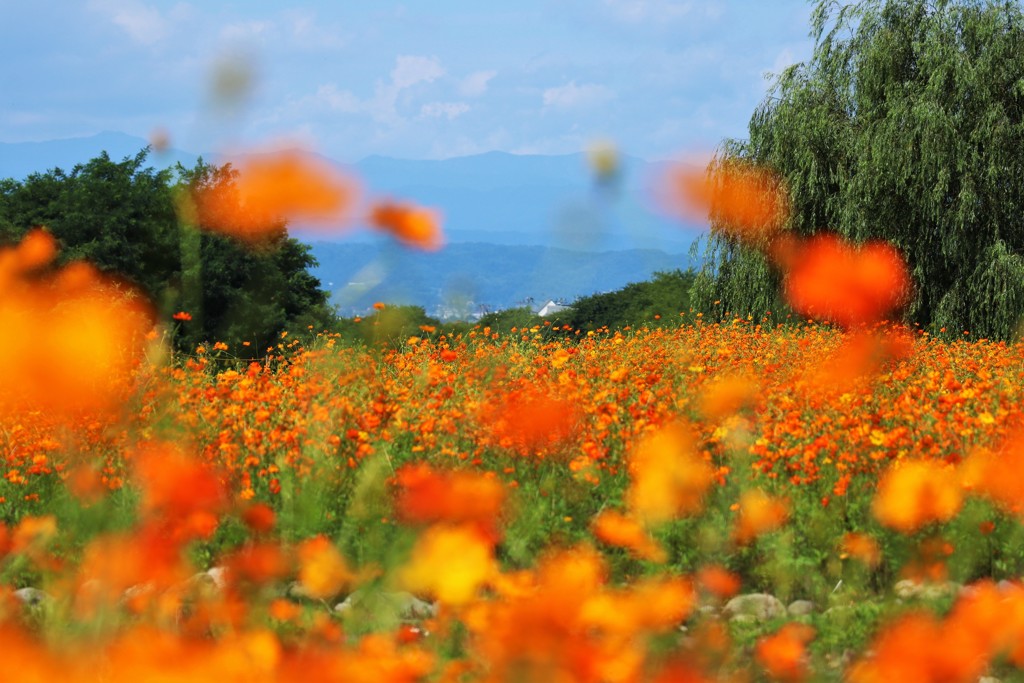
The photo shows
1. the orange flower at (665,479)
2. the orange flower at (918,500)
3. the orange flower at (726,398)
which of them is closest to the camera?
the orange flower at (918,500)

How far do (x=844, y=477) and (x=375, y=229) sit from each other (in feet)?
7.13

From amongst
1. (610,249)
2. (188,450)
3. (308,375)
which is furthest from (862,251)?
(610,249)

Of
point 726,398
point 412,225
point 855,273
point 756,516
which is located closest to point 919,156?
point 855,273

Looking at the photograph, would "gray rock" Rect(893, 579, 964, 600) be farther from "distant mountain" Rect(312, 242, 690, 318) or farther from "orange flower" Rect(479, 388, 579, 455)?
"orange flower" Rect(479, 388, 579, 455)

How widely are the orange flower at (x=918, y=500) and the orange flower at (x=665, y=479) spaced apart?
1.98ft

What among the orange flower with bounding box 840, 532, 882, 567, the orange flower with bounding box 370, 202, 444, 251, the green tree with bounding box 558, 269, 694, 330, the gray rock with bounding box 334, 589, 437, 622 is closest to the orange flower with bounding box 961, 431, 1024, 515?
the orange flower with bounding box 840, 532, 882, 567

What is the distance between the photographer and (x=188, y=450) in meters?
4.23

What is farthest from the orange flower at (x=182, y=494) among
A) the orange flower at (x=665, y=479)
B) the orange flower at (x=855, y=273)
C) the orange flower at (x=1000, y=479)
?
the orange flower at (x=855, y=273)

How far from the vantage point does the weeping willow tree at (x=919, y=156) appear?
44.2 feet

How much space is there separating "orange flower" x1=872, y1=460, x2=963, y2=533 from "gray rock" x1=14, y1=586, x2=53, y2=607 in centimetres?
261

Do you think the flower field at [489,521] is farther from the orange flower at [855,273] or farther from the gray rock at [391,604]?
the orange flower at [855,273]

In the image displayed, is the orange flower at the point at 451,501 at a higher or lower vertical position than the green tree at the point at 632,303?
lower

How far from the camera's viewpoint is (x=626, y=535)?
11.3 feet

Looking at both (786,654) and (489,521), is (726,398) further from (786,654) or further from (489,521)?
(786,654)
